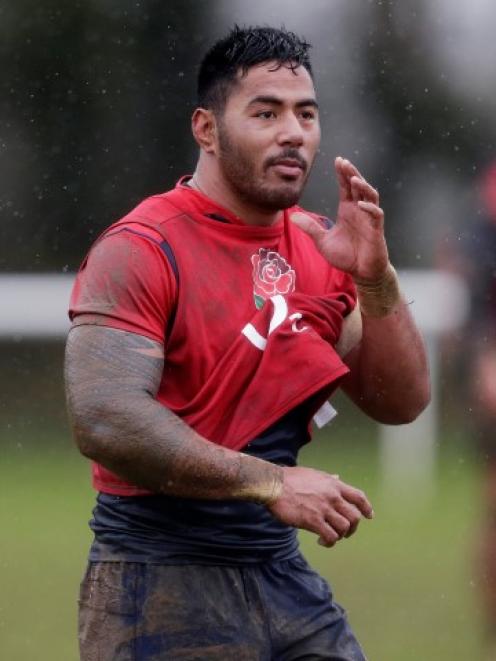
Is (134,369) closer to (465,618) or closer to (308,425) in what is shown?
(308,425)

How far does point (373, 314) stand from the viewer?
306cm

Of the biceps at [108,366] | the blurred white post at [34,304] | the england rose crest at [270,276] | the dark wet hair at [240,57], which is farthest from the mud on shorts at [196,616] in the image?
the blurred white post at [34,304]

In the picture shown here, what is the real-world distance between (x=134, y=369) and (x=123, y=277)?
154 mm

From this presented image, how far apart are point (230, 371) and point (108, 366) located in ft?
0.74

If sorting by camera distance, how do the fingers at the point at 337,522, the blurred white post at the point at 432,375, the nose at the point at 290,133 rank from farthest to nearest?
the blurred white post at the point at 432,375
the nose at the point at 290,133
the fingers at the point at 337,522

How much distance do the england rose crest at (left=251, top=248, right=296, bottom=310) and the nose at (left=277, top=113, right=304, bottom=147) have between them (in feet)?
0.63

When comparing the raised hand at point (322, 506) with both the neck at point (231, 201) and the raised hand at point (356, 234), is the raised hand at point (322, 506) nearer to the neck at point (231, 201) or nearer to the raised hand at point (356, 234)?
the raised hand at point (356, 234)

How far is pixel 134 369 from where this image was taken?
273 cm

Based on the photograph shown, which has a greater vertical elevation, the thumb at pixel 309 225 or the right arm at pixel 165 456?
the thumb at pixel 309 225

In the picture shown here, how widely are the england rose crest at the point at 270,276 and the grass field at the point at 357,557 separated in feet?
7.98

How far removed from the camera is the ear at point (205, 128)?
10.1 feet

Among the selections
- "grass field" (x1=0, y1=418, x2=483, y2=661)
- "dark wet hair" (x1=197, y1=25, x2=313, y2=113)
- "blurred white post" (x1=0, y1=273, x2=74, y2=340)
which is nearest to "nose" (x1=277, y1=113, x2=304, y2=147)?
"dark wet hair" (x1=197, y1=25, x2=313, y2=113)

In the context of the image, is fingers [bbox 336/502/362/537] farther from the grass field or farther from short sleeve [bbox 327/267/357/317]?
the grass field

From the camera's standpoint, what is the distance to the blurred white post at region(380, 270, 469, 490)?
7.29 m
